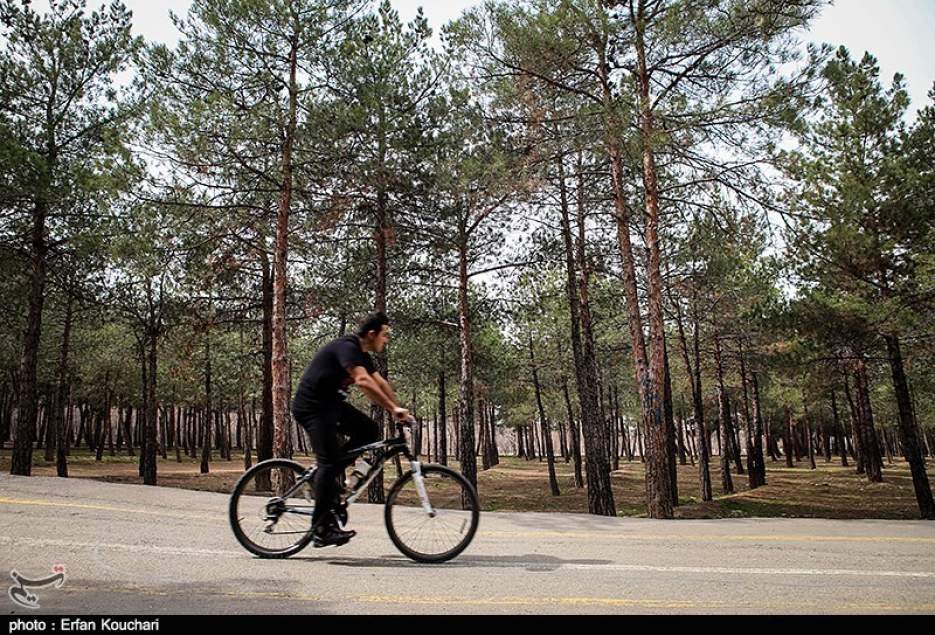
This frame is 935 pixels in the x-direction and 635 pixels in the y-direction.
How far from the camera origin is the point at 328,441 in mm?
5590

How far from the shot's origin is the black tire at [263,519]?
595 centimetres

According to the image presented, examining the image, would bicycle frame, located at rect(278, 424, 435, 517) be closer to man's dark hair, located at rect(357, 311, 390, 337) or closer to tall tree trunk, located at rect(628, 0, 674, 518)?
man's dark hair, located at rect(357, 311, 390, 337)

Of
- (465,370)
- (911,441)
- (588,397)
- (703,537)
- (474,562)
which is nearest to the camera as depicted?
(474,562)

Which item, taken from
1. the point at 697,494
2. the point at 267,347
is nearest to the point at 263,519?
the point at 267,347

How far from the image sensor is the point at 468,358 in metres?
19.6

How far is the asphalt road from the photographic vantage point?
Result: 4672mm

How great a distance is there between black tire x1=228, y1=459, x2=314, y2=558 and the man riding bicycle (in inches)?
11.7

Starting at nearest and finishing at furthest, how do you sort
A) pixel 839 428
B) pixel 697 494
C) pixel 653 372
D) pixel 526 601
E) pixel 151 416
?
pixel 526 601 < pixel 653 372 < pixel 151 416 < pixel 697 494 < pixel 839 428

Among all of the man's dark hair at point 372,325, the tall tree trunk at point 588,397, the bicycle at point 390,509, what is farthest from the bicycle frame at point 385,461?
the tall tree trunk at point 588,397

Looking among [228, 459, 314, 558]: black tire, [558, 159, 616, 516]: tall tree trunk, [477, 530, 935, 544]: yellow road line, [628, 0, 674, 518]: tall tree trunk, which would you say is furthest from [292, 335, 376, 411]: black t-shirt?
[558, 159, 616, 516]: tall tree trunk

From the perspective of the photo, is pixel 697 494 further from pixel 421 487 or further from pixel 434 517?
pixel 421 487

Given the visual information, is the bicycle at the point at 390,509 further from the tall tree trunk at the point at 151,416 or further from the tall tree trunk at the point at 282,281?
the tall tree trunk at the point at 151,416

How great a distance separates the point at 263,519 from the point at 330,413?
141cm

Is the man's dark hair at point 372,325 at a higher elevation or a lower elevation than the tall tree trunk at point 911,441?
higher
